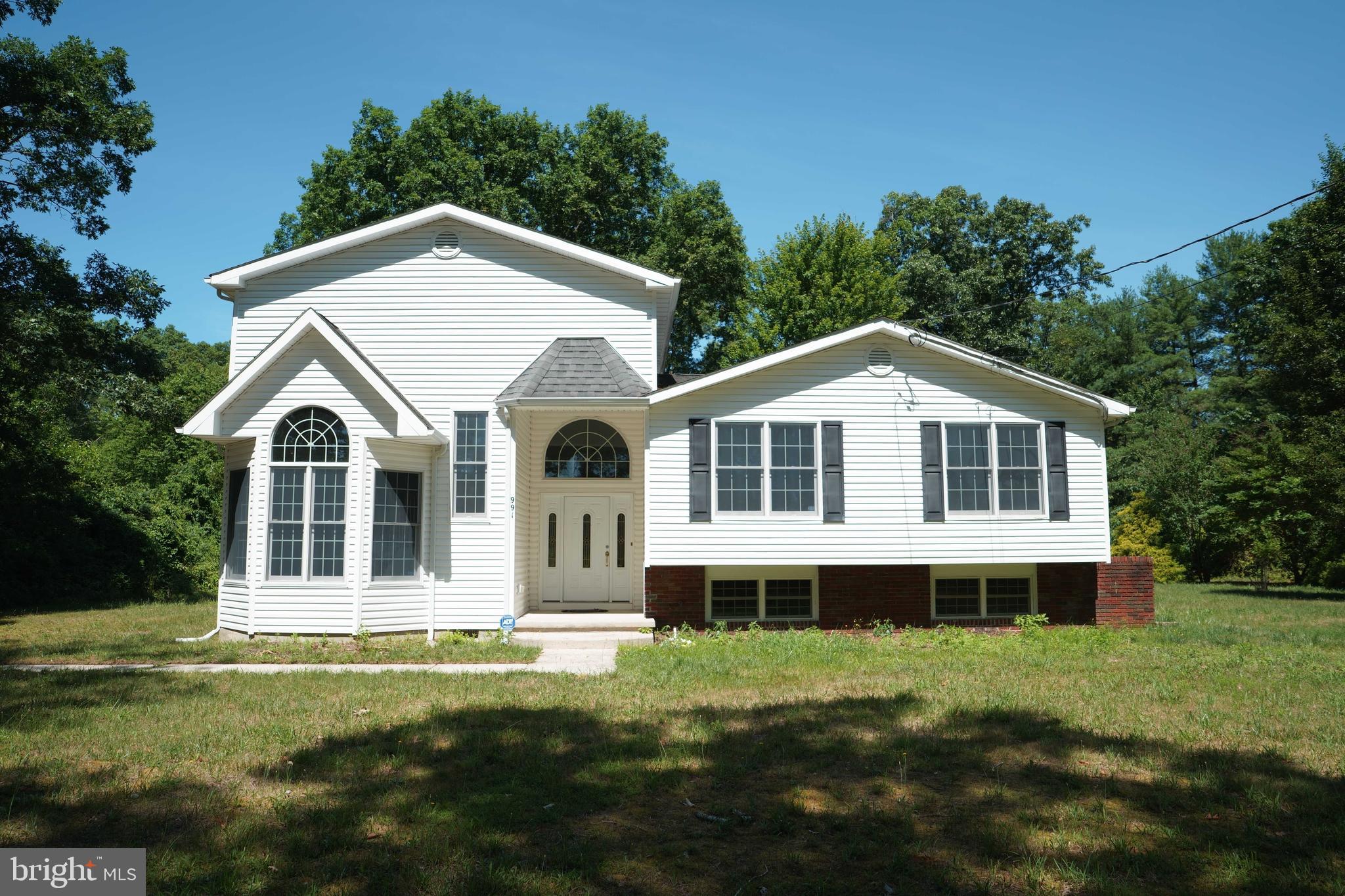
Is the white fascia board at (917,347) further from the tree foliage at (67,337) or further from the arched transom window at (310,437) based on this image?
the tree foliage at (67,337)

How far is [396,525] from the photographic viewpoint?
595 inches

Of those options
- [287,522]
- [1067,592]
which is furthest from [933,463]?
[287,522]

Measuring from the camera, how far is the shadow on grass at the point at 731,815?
4.87 metres

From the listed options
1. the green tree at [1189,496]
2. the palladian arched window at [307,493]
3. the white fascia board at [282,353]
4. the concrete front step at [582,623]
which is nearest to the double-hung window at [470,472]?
the white fascia board at [282,353]

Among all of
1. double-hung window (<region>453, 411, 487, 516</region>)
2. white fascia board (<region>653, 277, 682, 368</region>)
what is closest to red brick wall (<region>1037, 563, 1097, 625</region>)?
white fascia board (<region>653, 277, 682, 368</region>)

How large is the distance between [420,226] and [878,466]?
9198mm

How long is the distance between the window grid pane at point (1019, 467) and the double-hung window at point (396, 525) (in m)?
9.93

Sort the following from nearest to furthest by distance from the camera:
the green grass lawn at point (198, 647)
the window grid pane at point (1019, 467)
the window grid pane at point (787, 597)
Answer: the green grass lawn at point (198, 647) → the window grid pane at point (1019, 467) → the window grid pane at point (787, 597)

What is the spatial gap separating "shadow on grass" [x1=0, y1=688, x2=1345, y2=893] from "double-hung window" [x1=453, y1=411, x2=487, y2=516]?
8.13m

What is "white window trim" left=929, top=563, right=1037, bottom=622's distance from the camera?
54.5ft

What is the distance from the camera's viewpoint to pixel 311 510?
14.6 m

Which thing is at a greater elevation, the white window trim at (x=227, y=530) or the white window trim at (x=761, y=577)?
the white window trim at (x=227, y=530)

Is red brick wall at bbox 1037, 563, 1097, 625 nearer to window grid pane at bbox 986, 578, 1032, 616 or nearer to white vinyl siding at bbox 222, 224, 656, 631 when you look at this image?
window grid pane at bbox 986, 578, 1032, 616

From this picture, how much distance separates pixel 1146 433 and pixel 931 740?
39367 millimetres
